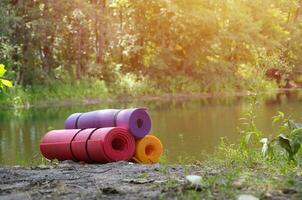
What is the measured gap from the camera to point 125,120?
8.71m

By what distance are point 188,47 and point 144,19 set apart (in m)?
3.23

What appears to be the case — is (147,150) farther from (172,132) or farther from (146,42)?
(146,42)

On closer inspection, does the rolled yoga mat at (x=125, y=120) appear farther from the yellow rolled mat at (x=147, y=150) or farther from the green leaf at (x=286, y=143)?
the green leaf at (x=286, y=143)

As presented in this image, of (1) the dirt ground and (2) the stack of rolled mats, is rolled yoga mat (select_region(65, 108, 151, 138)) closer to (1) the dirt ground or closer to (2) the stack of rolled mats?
(2) the stack of rolled mats

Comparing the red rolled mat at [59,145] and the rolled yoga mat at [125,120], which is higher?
the rolled yoga mat at [125,120]

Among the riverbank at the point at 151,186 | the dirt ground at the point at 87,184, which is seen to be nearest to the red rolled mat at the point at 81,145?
the dirt ground at the point at 87,184

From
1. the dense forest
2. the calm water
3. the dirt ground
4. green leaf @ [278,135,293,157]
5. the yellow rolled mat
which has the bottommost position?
the calm water

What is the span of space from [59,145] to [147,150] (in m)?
1.33

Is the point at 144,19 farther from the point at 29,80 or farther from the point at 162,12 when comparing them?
the point at 29,80

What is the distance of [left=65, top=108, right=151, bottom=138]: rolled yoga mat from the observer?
8719 mm

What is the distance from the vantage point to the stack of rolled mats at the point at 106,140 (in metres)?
8.24

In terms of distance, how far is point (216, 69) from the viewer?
3669 cm

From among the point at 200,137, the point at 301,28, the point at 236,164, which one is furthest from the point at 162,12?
the point at 236,164

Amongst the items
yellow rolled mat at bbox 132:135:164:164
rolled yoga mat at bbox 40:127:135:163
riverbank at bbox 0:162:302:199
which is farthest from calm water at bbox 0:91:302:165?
riverbank at bbox 0:162:302:199
